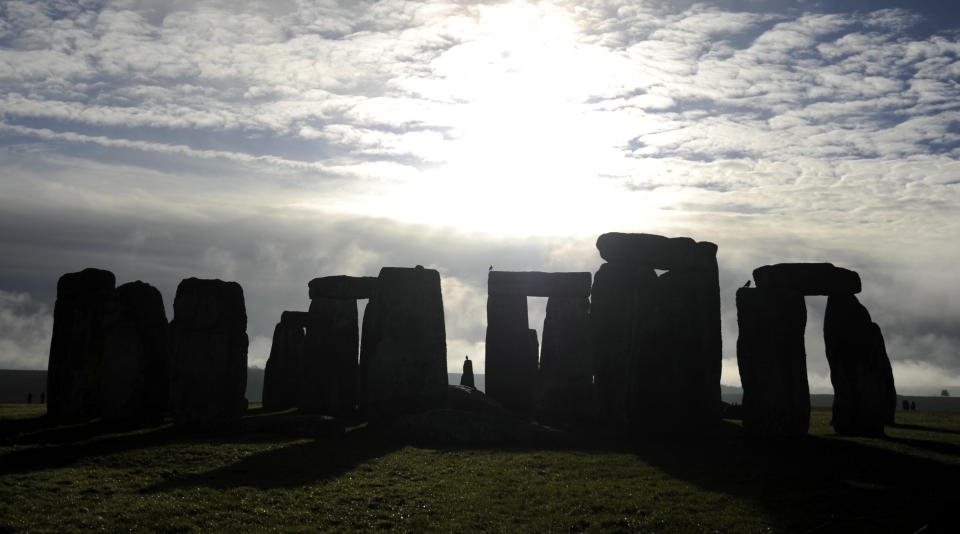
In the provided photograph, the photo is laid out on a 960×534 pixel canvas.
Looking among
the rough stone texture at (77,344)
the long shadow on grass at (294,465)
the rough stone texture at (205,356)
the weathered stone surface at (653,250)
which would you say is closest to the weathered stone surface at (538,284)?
the weathered stone surface at (653,250)

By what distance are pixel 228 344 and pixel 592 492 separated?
11247mm

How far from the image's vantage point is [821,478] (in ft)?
49.4

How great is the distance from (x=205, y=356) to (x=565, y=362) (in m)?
12.5

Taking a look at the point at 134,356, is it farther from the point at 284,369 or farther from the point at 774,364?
the point at 774,364

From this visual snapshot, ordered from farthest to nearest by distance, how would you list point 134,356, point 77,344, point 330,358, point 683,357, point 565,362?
point 330,358 < point 565,362 < point 77,344 < point 134,356 < point 683,357

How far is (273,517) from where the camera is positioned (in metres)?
12.0

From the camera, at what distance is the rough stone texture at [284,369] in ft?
103

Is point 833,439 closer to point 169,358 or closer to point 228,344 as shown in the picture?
point 228,344

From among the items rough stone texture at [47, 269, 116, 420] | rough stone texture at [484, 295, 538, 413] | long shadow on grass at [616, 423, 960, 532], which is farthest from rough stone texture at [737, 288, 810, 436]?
rough stone texture at [47, 269, 116, 420]

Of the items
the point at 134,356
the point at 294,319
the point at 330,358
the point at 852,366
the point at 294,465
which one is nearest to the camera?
the point at 294,465

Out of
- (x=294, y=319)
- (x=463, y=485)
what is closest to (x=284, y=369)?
(x=294, y=319)

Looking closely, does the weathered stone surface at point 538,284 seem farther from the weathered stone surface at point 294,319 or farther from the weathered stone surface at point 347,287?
the weathered stone surface at point 294,319

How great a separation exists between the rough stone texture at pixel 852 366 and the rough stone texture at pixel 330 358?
49.4 ft

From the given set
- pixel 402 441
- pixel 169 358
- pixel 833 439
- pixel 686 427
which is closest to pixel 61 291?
pixel 169 358
